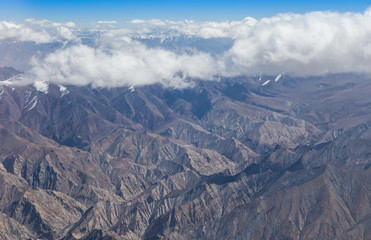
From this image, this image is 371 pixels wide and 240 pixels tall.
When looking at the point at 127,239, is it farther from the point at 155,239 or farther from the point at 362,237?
the point at 362,237

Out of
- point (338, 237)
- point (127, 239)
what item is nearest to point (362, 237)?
point (338, 237)

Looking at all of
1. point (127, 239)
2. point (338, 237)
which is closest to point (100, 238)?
point (127, 239)

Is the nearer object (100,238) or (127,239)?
(100,238)

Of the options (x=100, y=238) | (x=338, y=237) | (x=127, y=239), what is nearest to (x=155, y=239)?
(x=127, y=239)

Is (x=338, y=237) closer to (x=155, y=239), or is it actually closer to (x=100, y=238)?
(x=155, y=239)

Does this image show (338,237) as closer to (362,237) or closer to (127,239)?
(362,237)

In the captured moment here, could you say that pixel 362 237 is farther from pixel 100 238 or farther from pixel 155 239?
pixel 100 238
